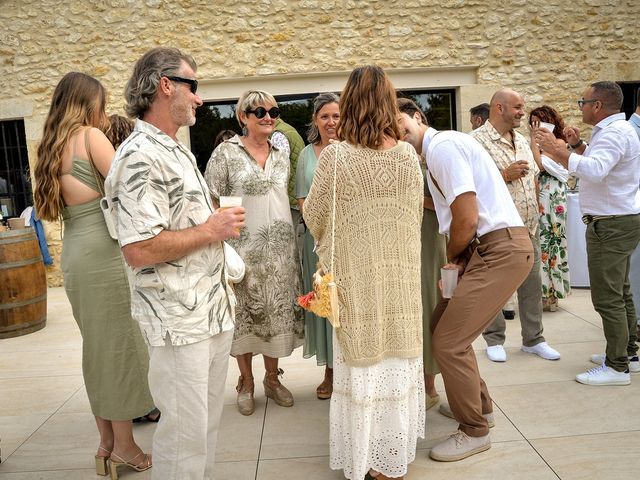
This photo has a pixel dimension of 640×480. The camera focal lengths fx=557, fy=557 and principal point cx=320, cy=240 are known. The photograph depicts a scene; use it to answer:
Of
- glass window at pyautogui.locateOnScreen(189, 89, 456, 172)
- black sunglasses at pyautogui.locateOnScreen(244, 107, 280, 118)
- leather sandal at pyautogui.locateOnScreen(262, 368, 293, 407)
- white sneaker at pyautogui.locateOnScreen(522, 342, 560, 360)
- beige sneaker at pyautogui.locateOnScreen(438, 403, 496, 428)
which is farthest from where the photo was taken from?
glass window at pyautogui.locateOnScreen(189, 89, 456, 172)

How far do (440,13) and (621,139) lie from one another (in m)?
5.40

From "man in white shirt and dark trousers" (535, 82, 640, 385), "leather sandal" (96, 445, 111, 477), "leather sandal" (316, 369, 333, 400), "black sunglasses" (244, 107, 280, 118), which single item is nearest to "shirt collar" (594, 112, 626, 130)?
"man in white shirt and dark trousers" (535, 82, 640, 385)

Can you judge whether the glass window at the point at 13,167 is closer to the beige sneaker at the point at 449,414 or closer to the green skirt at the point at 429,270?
the green skirt at the point at 429,270

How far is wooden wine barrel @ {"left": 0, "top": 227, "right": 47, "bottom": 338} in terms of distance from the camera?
17.9 feet

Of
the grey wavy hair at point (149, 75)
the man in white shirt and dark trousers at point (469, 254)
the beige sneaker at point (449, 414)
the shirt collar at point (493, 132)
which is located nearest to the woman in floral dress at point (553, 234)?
the shirt collar at point (493, 132)

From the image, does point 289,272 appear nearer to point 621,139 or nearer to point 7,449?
point 7,449

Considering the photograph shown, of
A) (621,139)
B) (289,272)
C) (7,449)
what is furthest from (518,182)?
(7,449)

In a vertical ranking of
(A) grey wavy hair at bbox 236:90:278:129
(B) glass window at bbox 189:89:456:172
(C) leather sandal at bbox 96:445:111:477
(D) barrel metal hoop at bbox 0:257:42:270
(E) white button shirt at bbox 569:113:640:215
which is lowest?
(C) leather sandal at bbox 96:445:111:477

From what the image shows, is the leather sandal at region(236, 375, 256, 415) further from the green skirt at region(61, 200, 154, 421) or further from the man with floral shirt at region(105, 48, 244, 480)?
the man with floral shirt at region(105, 48, 244, 480)

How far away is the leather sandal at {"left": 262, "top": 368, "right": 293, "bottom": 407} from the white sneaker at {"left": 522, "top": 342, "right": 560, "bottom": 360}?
6.47 ft

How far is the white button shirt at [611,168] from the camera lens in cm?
345

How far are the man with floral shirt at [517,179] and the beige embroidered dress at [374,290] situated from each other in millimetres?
1843

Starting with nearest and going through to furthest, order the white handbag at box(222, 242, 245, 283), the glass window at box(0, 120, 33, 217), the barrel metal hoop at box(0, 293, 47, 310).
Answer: the white handbag at box(222, 242, 245, 283), the barrel metal hoop at box(0, 293, 47, 310), the glass window at box(0, 120, 33, 217)

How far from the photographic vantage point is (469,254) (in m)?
2.77
